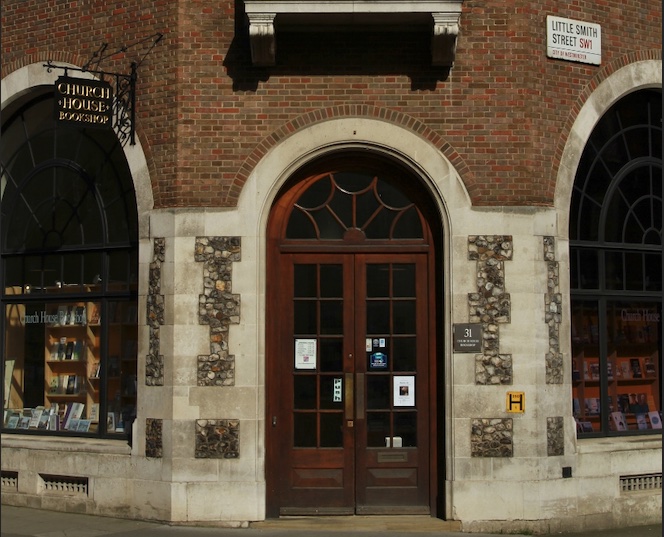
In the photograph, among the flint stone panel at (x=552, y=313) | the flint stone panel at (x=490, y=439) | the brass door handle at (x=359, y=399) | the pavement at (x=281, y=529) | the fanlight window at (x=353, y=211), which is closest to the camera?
the pavement at (x=281, y=529)

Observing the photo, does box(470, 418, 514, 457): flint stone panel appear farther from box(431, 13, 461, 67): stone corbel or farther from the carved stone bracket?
the carved stone bracket

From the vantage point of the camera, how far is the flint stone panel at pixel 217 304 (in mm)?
11938

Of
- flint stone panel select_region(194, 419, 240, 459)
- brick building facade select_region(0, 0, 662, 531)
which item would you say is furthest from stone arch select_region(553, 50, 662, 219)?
flint stone panel select_region(194, 419, 240, 459)

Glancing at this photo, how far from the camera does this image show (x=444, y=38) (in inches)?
462

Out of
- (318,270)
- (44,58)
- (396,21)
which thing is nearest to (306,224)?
(318,270)

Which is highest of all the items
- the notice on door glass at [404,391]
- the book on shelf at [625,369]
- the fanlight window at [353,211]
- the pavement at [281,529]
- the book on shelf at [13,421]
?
the fanlight window at [353,211]

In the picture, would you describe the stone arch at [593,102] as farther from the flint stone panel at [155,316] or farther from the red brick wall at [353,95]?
the flint stone panel at [155,316]

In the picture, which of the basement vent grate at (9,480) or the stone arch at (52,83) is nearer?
the stone arch at (52,83)

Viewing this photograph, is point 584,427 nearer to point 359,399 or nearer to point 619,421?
point 619,421

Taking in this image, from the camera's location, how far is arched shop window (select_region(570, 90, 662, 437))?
1315cm

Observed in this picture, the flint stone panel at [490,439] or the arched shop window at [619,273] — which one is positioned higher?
the arched shop window at [619,273]

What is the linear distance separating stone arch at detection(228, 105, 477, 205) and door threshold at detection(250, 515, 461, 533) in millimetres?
3723

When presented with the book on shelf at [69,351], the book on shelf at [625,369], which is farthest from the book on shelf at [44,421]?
the book on shelf at [625,369]

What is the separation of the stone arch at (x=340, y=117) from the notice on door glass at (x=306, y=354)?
187 centimetres
